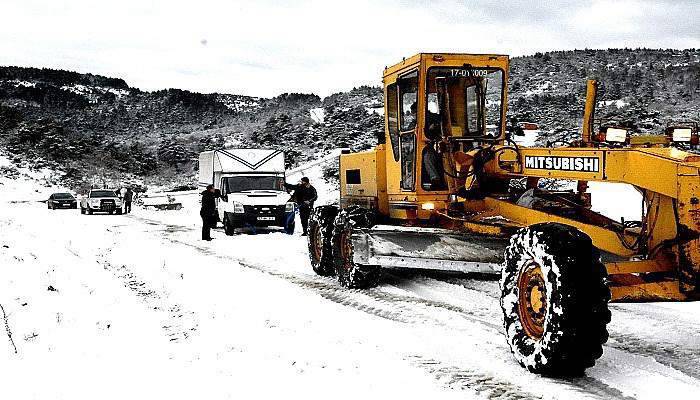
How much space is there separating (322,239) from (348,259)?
1.30 metres

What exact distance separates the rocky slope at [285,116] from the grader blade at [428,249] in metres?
17.1

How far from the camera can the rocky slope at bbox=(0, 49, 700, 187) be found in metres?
43.5

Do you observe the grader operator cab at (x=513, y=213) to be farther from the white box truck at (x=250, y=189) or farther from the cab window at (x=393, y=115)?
the white box truck at (x=250, y=189)

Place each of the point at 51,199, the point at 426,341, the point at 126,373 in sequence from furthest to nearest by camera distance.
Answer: the point at 51,199
the point at 426,341
the point at 126,373

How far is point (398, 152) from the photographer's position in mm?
10008

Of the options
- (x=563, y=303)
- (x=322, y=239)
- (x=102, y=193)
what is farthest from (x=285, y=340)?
(x=102, y=193)

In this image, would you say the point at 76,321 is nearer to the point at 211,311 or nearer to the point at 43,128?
the point at 211,311

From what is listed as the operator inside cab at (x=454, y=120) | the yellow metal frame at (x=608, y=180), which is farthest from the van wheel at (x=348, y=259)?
the operator inside cab at (x=454, y=120)

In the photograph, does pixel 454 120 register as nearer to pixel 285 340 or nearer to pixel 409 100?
pixel 409 100

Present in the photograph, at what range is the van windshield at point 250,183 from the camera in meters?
22.3

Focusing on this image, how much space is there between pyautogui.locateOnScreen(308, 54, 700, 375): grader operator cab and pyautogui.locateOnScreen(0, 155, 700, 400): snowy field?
1.59 ft

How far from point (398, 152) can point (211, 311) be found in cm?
346

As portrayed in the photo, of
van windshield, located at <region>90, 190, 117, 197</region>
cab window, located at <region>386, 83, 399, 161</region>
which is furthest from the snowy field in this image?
van windshield, located at <region>90, 190, 117, 197</region>

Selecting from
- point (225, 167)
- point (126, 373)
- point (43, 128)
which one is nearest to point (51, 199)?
point (225, 167)
